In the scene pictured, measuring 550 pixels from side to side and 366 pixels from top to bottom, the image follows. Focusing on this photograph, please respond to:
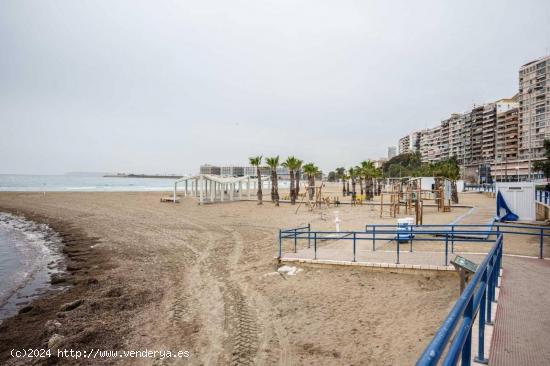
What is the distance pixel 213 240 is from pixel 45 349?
1009 centimetres

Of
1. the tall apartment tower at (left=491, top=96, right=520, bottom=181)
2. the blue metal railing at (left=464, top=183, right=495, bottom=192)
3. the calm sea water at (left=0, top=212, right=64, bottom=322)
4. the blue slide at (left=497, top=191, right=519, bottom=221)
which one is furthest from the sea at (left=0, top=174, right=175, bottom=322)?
the tall apartment tower at (left=491, top=96, right=520, bottom=181)

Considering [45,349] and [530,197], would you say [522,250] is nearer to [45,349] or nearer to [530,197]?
[530,197]

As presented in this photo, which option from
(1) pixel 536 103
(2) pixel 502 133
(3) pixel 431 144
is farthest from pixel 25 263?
(3) pixel 431 144

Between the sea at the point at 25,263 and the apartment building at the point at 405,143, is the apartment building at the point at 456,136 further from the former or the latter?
the sea at the point at 25,263

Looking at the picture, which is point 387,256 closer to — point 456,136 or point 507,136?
point 507,136

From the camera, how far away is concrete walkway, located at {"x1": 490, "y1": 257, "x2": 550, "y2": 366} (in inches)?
137

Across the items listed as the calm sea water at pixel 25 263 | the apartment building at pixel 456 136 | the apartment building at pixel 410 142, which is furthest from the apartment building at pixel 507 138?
the calm sea water at pixel 25 263

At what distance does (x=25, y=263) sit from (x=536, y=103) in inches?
4202

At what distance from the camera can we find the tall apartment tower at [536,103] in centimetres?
7806

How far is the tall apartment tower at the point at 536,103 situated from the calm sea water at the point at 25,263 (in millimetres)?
92983

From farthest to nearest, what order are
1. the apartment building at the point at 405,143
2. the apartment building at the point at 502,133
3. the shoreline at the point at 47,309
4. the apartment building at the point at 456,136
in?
1. the apartment building at the point at 405,143
2. the apartment building at the point at 456,136
3. the apartment building at the point at 502,133
4. the shoreline at the point at 47,309

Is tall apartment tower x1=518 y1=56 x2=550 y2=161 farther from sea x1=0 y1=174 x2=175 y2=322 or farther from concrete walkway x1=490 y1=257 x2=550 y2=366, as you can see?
sea x1=0 y1=174 x2=175 y2=322

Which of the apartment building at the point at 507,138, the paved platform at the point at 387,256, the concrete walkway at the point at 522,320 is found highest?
the apartment building at the point at 507,138

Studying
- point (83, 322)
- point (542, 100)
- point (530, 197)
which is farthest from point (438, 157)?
point (83, 322)
